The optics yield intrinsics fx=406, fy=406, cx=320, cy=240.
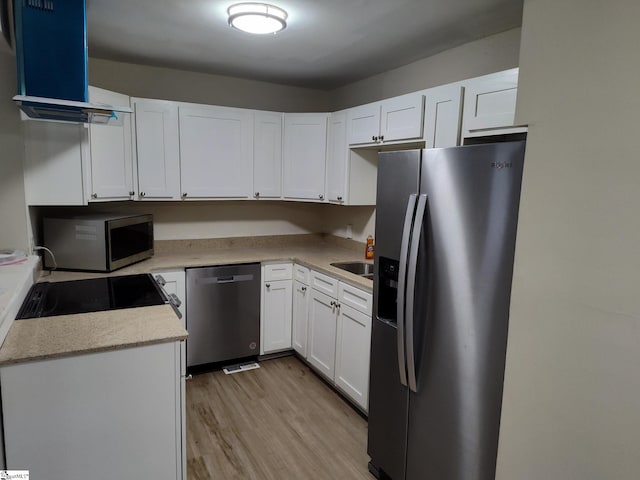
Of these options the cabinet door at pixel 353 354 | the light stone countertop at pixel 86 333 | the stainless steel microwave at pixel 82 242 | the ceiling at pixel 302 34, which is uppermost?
the ceiling at pixel 302 34

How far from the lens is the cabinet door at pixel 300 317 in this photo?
10.8 feet

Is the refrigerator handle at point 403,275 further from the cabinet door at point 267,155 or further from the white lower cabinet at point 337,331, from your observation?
the cabinet door at point 267,155

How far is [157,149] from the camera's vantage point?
311cm

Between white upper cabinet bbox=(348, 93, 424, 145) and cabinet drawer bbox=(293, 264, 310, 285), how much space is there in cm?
107

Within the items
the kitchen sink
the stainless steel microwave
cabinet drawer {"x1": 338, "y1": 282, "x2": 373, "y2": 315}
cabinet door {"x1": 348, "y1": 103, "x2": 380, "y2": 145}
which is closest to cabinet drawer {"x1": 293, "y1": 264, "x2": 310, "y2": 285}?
the kitchen sink

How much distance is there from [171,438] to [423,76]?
2.74m

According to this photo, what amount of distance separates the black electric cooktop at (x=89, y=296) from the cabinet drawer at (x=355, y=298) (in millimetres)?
1153

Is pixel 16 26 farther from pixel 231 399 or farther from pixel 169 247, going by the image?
pixel 231 399

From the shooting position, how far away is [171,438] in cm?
170

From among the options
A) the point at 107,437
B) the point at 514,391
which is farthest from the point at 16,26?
the point at 514,391

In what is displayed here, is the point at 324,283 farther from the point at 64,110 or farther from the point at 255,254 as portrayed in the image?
the point at 64,110

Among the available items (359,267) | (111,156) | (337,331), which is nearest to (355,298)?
(337,331)

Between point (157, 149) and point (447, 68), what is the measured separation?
2.19m

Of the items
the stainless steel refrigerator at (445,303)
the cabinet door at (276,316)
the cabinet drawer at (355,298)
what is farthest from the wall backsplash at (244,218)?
the stainless steel refrigerator at (445,303)
